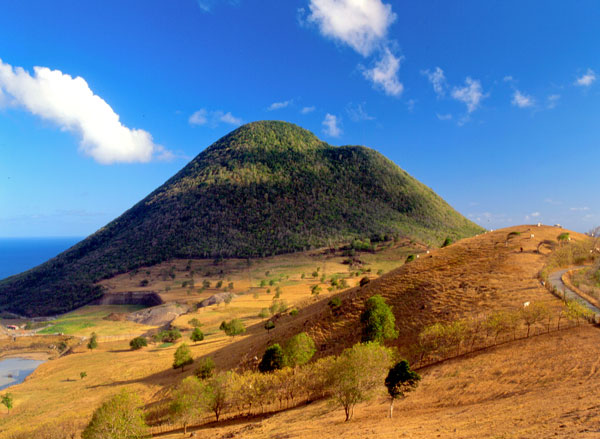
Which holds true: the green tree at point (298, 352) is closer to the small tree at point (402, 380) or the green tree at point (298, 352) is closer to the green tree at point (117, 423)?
the green tree at point (117, 423)

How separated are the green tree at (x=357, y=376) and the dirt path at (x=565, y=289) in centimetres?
2072

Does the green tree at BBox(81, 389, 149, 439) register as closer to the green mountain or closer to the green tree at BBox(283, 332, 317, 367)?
the green tree at BBox(283, 332, 317, 367)

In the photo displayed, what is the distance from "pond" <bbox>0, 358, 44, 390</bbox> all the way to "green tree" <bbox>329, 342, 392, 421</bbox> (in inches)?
2625

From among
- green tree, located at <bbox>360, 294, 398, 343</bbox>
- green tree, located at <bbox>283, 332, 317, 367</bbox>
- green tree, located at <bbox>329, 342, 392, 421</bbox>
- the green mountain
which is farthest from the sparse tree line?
the green mountain

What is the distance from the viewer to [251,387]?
2620 cm

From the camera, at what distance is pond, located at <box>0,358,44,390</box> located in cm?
5784

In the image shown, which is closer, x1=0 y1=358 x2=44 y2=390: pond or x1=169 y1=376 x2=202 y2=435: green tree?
x1=169 y1=376 x2=202 y2=435: green tree

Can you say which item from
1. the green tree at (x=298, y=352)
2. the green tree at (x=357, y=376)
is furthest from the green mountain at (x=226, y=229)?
the green tree at (x=357, y=376)

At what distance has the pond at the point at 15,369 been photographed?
57844 millimetres

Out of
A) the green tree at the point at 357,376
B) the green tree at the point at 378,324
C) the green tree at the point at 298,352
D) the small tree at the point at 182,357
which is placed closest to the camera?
the green tree at the point at 357,376

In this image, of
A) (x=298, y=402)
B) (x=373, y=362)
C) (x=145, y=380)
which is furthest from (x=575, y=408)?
(x=145, y=380)

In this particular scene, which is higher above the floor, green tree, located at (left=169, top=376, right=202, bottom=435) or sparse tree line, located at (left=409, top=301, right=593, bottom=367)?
sparse tree line, located at (left=409, top=301, right=593, bottom=367)

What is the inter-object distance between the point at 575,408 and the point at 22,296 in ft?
576

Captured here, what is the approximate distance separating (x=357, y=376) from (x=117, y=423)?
55.0 feet
